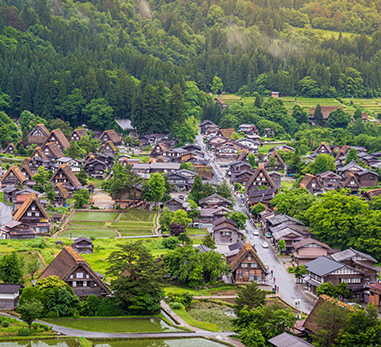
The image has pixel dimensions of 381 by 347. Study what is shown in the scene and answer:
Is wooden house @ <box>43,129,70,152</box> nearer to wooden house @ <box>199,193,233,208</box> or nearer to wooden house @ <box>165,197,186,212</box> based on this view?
wooden house @ <box>165,197,186,212</box>

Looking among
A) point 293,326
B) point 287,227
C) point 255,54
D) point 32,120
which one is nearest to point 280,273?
point 287,227

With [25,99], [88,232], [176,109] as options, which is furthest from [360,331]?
[25,99]

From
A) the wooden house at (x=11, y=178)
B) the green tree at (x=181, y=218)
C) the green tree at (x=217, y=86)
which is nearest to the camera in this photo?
A: the green tree at (x=181, y=218)

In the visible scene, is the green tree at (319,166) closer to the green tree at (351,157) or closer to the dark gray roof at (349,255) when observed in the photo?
the green tree at (351,157)

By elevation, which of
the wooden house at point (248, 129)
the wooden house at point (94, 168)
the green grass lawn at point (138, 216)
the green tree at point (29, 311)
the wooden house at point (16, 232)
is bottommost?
the wooden house at point (248, 129)

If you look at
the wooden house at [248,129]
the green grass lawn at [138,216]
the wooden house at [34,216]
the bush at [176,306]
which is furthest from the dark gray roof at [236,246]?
the wooden house at [248,129]

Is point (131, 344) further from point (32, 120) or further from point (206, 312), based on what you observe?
point (32, 120)
